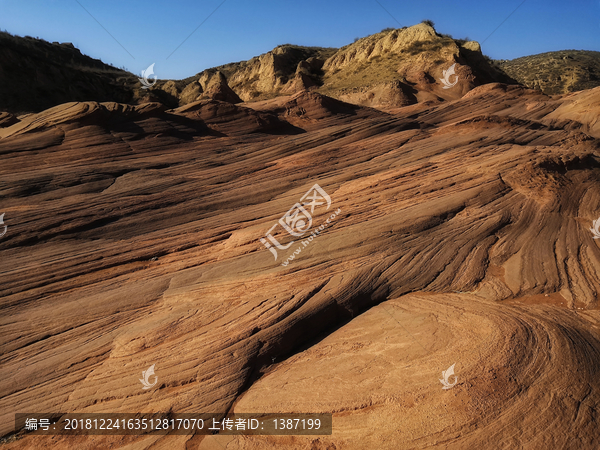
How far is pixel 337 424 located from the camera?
5.47 meters

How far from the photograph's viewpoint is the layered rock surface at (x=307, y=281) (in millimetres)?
5570

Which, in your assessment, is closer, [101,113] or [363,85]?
[101,113]

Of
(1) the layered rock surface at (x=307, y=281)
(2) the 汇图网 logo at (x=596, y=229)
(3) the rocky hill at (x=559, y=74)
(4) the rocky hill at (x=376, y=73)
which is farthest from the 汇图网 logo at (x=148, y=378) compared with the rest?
(3) the rocky hill at (x=559, y=74)

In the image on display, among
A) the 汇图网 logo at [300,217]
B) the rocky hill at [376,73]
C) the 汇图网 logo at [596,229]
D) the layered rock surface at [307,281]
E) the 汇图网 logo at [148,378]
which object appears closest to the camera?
the layered rock surface at [307,281]

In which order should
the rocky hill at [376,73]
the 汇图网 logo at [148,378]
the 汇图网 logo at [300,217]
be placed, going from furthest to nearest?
the rocky hill at [376,73] < the 汇图网 logo at [300,217] < the 汇图网 logo at [148,378]

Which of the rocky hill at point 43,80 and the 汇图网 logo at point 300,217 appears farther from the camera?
the rocky hill at point 43,80

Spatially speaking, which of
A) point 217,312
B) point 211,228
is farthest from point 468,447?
point 211,228

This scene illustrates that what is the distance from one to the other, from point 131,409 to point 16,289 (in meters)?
4.36

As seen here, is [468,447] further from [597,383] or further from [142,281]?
[142,281]

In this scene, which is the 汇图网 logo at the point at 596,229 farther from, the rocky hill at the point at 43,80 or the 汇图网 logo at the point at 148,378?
the rocky hill at the point at 43,80

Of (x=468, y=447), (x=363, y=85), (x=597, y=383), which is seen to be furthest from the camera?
(x=363, y=85)

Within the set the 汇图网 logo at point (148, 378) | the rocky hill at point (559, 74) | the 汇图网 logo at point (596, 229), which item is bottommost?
the 汇图网 logo at point (596, 229)

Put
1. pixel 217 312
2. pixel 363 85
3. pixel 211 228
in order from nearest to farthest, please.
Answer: pixel 217 312 < pixel 211 228 < pixel 363 85

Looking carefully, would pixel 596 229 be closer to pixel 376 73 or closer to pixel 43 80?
pixel 376 73
